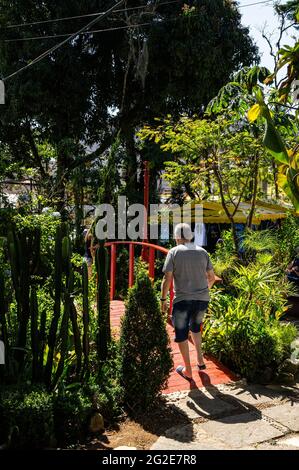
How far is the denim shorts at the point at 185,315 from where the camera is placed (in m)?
4.80

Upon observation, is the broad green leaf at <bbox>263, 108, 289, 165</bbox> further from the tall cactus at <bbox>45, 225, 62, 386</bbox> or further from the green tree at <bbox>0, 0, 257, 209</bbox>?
the green tree at <bbox>0, 0, 257, 209</bbox>

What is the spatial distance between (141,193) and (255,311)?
34.1 feet

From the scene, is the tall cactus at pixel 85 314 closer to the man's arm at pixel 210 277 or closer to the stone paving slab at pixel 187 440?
the stone paving slab at pixel 187 440

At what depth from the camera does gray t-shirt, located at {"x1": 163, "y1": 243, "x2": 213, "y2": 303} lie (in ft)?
15.8

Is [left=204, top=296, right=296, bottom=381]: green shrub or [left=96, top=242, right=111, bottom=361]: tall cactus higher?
[left=96, top=242, right=111, bottom=361]: tall cactus

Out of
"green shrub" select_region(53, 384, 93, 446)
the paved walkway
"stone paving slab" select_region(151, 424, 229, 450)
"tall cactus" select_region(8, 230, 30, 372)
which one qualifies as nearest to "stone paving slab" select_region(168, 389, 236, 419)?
the paved walkway

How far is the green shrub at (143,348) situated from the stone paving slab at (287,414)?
103 centimetres

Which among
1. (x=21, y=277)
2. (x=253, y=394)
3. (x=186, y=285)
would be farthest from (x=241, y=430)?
(x=21, y=277)

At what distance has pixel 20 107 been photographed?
14.5m

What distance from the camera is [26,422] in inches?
135

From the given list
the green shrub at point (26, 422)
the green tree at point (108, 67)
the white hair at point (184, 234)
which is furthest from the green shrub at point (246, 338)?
the green tree at point (108, 67)

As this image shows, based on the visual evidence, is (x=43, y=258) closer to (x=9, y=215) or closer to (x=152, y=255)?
(x=9, y=215)

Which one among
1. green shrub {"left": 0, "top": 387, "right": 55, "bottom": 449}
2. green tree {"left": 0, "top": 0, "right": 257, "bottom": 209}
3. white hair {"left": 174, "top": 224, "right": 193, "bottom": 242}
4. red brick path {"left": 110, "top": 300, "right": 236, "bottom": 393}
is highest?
green tree {"left": 0, "top": 0, "right": 257, "bottom": 209}

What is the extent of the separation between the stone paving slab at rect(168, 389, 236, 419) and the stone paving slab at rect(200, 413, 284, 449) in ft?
0.47
